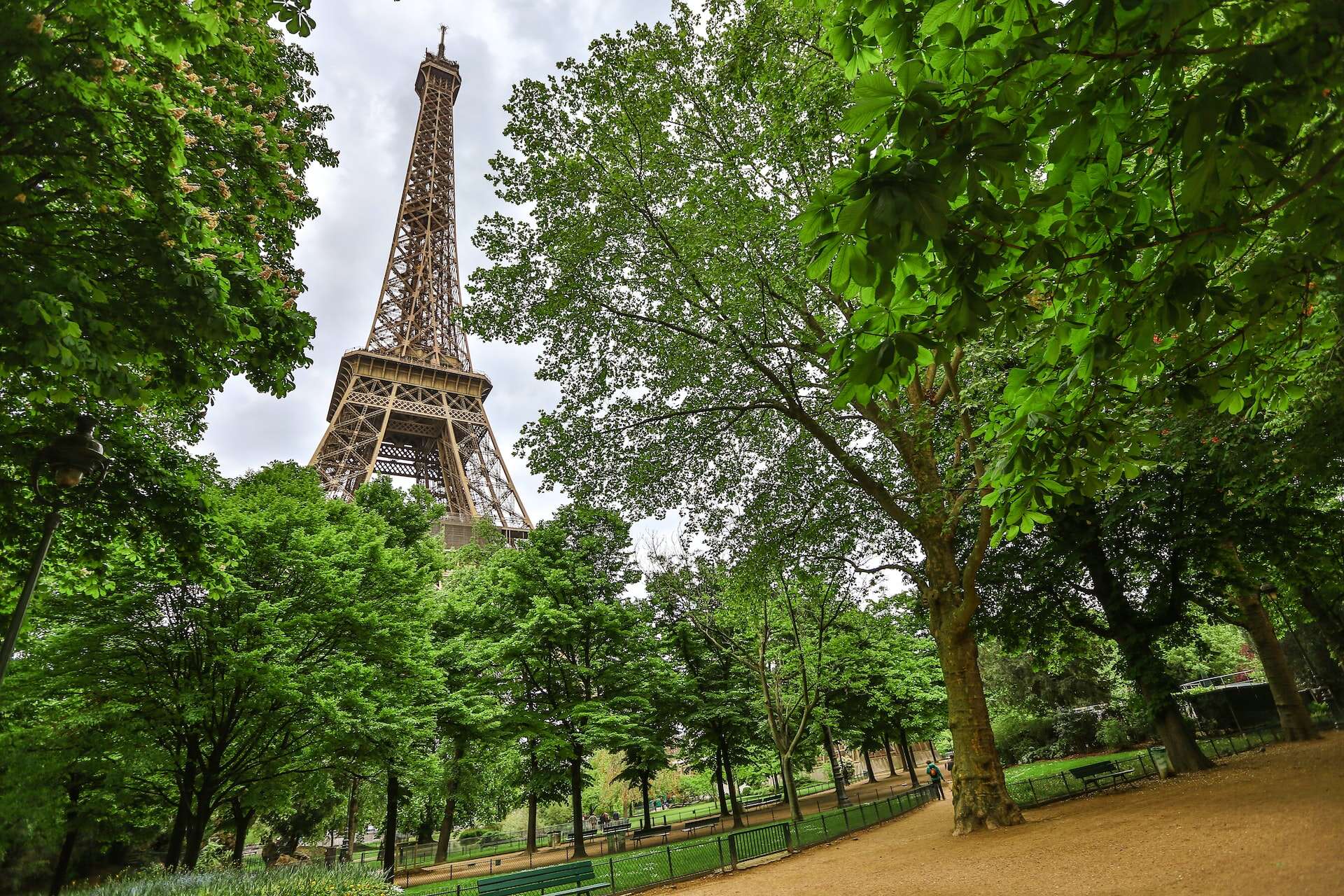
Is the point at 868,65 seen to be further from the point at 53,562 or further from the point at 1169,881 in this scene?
the point at 53,562

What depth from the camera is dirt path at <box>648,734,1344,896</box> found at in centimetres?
655

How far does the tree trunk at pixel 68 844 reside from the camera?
15.0 meters

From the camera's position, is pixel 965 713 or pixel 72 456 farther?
pixel 965 713

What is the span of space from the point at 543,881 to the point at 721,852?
160 inches

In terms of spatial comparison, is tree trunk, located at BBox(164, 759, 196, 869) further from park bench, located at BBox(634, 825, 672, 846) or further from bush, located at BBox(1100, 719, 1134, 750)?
bush, located at BBox(1100, 719, 1134, 750)

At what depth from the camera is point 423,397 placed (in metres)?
43.5

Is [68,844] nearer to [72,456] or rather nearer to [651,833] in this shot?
[651,833]

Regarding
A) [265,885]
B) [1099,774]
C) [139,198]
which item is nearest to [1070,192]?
[139,198]

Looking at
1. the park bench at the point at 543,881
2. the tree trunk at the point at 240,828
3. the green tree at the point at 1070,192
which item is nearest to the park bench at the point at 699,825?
the tree trunk at the point at 240,828

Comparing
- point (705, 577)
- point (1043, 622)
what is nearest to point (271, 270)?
point (705, 577)

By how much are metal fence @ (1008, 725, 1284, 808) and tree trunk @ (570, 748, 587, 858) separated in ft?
41.9

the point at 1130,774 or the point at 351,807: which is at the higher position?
the point at 351,807

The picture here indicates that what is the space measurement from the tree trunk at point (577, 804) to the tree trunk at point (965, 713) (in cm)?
1300

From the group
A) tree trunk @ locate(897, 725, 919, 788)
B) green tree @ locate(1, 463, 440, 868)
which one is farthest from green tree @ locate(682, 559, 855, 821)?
green tree @ locate(1, 463, 440, 868)
